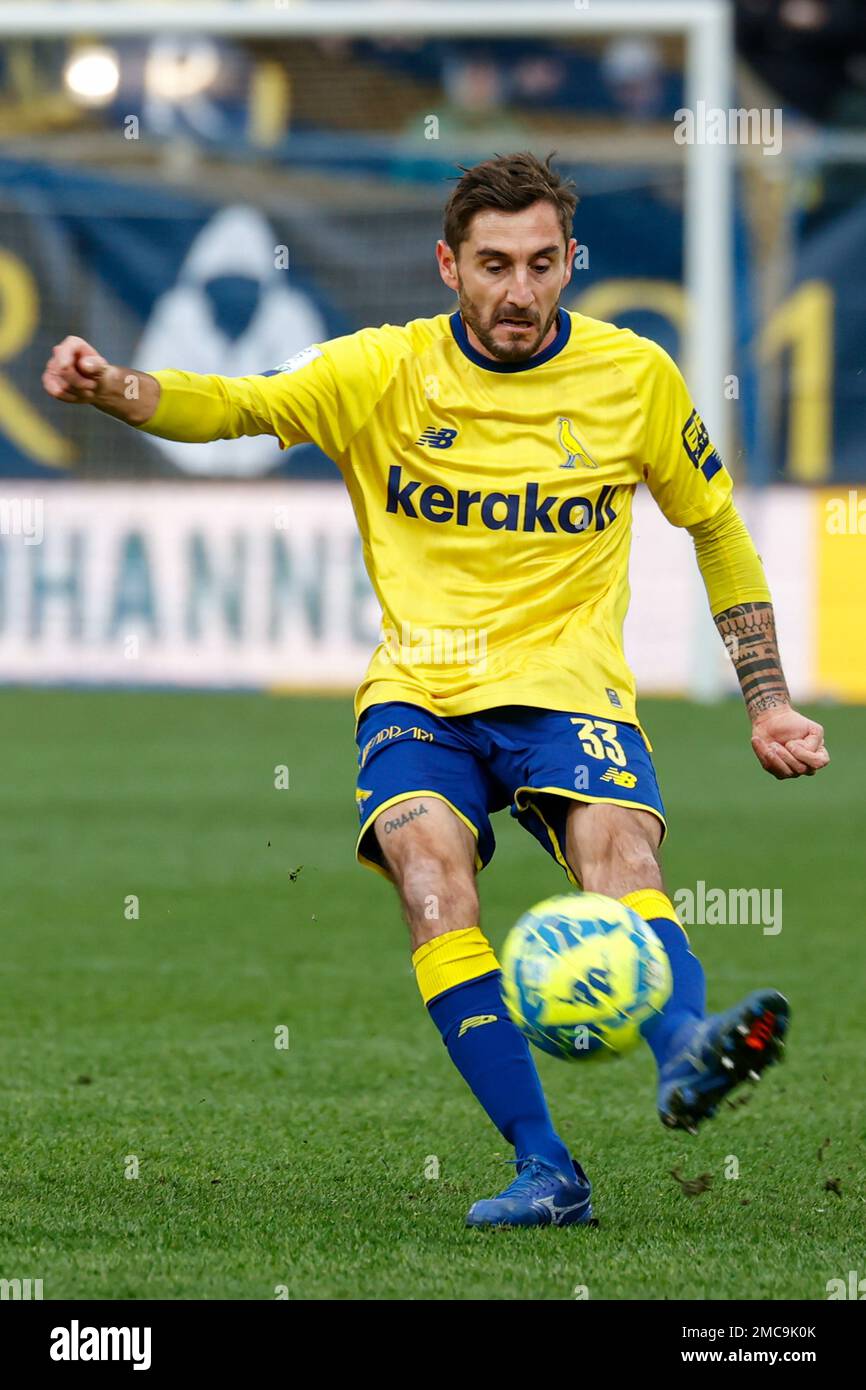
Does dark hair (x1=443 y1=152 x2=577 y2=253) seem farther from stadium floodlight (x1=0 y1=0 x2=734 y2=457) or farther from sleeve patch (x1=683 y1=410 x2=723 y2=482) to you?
stadium floodlight (x1=0 y1=0 x2=734 y2=457)

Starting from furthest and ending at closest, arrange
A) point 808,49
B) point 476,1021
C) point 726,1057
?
point 808,49
point 476,1021
point 726,1057

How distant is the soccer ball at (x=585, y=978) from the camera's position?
396cm

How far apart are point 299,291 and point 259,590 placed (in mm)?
2195

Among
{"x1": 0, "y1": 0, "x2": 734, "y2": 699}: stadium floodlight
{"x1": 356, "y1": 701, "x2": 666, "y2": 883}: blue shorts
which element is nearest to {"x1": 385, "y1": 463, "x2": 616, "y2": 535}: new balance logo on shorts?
{"x1": 356, "y1": 701, "x2": 666, "y2": 883}: blue shorts

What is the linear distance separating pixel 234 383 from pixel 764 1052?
1.55 meters

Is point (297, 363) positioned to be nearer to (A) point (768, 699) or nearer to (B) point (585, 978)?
(A) point (768, 699)

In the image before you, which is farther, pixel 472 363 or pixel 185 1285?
pixel 472 363

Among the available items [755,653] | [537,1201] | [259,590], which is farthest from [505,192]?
[259,590]

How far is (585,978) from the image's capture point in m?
3.96

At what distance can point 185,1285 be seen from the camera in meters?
3.71

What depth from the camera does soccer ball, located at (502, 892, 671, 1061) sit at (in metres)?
3.96
